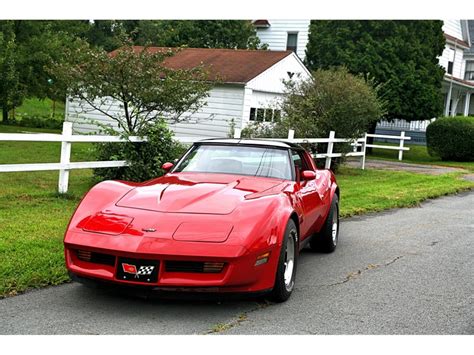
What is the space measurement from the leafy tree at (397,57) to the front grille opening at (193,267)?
23.7m

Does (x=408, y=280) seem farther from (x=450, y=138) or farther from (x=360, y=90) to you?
(x=450, y=138)

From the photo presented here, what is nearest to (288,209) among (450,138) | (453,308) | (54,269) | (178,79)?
(453,308)

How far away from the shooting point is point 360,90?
17.9 meters

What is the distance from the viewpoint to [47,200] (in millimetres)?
9914

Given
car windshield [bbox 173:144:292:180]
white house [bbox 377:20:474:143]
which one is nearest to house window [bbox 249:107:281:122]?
car windshield [bbox 173:144:292:180]

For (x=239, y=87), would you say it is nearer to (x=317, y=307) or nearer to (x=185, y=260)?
(x=317, y=307)

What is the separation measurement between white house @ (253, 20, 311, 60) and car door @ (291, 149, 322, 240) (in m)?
32.0

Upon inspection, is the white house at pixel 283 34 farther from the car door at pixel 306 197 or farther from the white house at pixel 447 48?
the car door at pixel 306 197

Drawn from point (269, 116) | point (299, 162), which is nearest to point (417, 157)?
point (269, 116)

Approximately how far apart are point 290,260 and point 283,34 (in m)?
35.1

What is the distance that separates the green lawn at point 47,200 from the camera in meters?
6.08

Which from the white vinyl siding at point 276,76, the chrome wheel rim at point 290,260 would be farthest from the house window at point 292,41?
the chrome wheel rim at point 290,260

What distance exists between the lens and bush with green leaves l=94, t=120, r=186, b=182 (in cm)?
1125

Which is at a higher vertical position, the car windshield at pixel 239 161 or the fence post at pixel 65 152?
the car windshield at pixel 239 161
